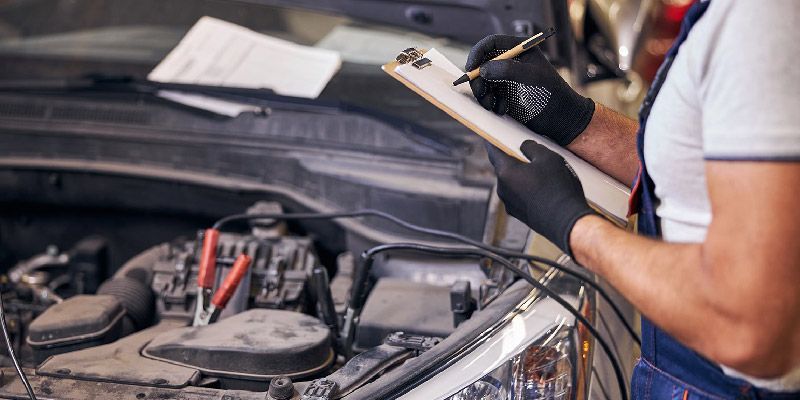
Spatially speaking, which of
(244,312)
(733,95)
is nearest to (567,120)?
(733,95)

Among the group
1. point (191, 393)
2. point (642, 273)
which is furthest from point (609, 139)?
point (191, 393)

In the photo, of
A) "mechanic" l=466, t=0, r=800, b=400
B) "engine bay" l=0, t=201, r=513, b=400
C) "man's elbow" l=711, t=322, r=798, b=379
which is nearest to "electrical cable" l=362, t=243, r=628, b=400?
"engine bay" l=0, t=201, r=513, b=400

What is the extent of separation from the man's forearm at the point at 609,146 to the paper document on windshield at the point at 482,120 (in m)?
0.03

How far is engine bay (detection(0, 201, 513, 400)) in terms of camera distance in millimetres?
1326

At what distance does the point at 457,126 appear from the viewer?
194cm

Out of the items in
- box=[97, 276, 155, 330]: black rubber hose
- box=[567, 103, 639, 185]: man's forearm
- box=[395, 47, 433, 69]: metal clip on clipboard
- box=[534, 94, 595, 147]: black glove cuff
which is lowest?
box=[97, 276, 155, 330]: black rubber hose

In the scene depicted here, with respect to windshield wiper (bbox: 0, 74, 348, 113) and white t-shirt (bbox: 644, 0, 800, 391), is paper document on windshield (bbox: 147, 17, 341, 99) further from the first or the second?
white t-shirt (bbox: 644, 0, 800, 391)

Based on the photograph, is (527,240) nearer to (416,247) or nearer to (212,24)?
(416,247)

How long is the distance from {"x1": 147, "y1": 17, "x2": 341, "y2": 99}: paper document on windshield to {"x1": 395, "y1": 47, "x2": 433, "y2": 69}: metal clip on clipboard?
0.74 m

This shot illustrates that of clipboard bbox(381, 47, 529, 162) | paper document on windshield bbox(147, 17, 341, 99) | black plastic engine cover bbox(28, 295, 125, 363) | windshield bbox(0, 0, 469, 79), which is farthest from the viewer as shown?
windshield bbox(0, 0, 469, 79)

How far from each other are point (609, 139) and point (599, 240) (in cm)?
39

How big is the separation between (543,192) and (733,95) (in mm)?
286

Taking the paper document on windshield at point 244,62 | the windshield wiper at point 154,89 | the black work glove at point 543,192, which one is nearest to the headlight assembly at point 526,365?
the black work glove at point 543,192

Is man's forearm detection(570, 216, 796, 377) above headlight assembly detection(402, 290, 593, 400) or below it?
above
